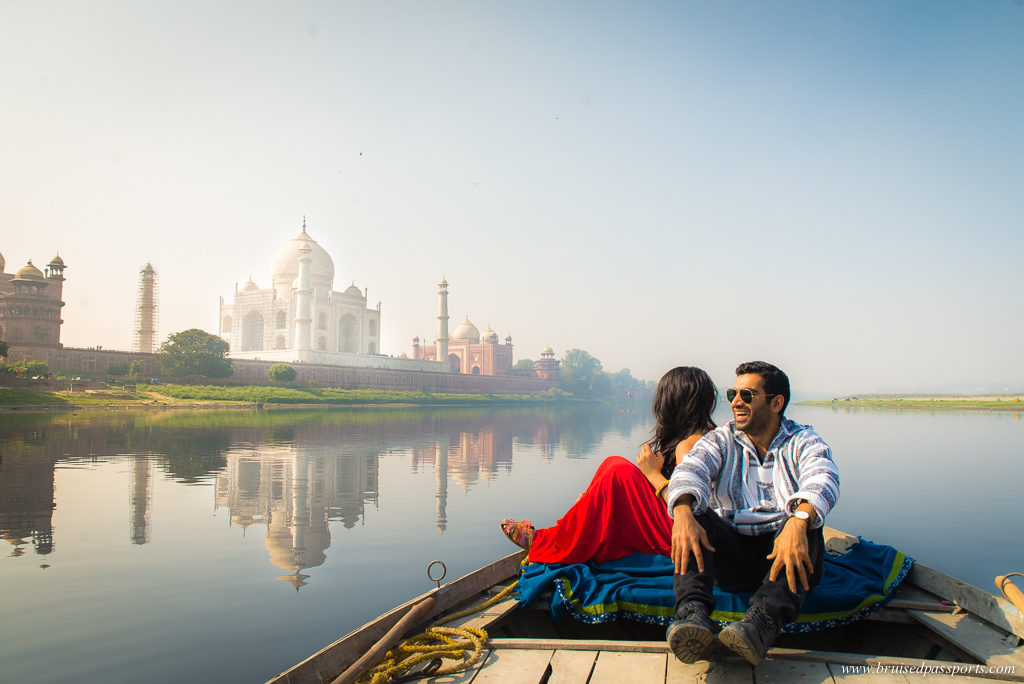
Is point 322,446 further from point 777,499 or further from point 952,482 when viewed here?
point 777,499

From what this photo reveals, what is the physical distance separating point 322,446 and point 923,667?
43.0 feet

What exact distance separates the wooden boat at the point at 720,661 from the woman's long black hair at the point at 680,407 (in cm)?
94

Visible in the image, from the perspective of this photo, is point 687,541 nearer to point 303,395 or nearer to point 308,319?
point 303,395

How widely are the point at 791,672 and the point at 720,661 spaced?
0.27m

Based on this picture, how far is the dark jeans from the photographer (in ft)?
8.60

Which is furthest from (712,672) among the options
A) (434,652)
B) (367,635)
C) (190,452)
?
(190,452)

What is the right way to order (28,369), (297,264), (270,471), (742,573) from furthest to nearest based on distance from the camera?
(297,264), (28,369), (270,471), (742,573)

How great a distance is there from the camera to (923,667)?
2.59 meters

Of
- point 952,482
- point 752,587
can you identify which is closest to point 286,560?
point 752,587

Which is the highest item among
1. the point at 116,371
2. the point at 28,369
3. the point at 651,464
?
the point at 116,371

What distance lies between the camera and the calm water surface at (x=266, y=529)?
3.95 metres

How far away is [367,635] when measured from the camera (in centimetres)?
286

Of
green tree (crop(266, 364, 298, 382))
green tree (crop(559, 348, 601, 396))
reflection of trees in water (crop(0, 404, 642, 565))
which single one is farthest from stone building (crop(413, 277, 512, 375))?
reflection of trees in water (crop(0, 404, 642, 565))

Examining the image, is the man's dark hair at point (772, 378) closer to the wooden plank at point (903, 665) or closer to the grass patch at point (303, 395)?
the wooden plank at point (903, 665)
